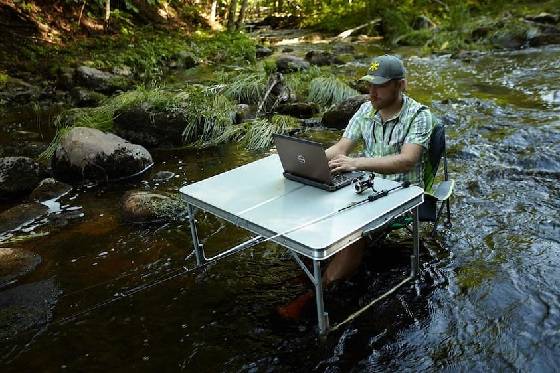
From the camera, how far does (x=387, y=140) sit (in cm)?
400

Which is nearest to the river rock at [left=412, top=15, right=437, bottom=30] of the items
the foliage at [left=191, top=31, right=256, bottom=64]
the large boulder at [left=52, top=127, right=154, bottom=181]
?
the foliage at [left=191, top=31, right=256, bottom=64]

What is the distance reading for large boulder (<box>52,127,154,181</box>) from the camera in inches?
273

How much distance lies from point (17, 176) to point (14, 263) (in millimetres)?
2303

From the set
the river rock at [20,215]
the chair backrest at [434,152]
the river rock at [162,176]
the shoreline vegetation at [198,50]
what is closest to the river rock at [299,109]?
the shoreline vegetation at [198,50]

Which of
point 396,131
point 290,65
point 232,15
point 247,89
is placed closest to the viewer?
Result: point 396,131

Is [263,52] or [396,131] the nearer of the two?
[396,131]

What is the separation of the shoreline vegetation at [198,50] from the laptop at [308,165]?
4509 millimetres

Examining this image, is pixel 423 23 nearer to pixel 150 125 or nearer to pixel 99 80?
pixel 99 80

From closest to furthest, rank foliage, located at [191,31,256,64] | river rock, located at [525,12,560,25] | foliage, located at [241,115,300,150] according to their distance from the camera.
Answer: foliage, located at [241,115,300,150]
river rock, located at [525,12,560,25]
foliage, located at [191,31,256,64]

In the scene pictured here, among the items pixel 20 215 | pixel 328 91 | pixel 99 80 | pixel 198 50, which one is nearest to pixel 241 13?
pixel 198 50

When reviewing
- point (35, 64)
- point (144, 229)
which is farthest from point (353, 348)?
point (35, 64)

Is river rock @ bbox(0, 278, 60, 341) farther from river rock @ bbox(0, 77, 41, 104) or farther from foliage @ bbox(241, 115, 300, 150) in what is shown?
river rock @ bbox(0, 77, 41, 104)

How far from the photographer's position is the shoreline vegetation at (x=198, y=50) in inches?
343

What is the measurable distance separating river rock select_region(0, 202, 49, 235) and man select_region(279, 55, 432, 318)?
3.49 m
